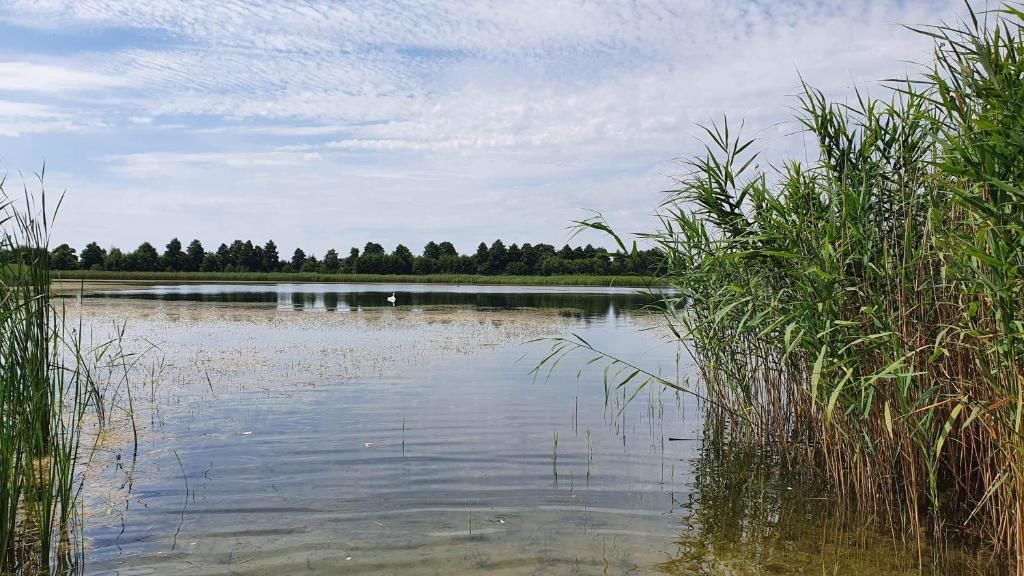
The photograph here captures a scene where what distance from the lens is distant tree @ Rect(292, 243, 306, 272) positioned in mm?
100250

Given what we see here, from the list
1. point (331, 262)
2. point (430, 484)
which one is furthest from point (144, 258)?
point (430, 484)

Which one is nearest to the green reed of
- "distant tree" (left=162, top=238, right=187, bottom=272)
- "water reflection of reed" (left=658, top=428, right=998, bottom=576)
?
"water reflection of reed" (left=658, top=428, right=998, bottom=576)

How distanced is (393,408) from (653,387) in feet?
17.2

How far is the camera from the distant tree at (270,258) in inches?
3910

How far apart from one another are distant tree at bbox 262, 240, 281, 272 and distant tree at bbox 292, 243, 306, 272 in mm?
2153

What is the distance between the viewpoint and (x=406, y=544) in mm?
6176

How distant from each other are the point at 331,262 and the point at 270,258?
915cm

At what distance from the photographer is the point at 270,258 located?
100188 mm

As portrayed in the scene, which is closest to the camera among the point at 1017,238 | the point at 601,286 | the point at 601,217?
the point at 1017,238

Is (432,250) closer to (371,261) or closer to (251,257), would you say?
(371,261)

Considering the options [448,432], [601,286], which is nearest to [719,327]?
[448,432]

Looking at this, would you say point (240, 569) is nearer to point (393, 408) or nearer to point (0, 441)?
point (0, 441)

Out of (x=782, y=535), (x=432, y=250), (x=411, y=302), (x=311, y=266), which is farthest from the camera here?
(x=432, y=250)

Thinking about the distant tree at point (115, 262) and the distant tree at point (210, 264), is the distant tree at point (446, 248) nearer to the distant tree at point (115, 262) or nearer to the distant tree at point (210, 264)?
the distant tree at point (210, 264)
